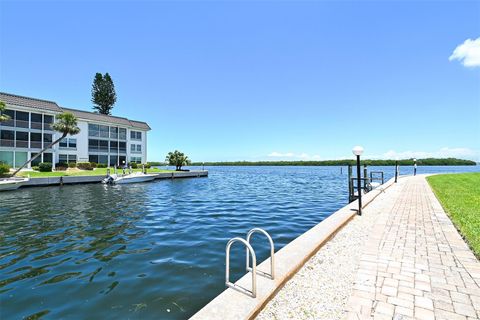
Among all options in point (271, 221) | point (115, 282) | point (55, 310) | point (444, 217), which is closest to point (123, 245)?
point (115, 282)

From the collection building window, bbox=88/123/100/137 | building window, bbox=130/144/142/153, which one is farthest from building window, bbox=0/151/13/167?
building window, bbox=130/144/142/153

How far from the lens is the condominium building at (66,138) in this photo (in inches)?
1204

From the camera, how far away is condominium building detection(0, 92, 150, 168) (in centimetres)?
3059

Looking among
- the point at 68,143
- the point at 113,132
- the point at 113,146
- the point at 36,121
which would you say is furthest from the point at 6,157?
the point at 113,132

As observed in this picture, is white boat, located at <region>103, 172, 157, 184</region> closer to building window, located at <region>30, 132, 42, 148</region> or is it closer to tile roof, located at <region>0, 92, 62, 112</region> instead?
building window, located at <region>30, 132, 42, 148</region>

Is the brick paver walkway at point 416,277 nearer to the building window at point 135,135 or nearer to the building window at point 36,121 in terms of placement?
the building window at point 36,121

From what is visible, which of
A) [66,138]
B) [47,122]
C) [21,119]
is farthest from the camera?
[66,138]

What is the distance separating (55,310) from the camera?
3996 mm

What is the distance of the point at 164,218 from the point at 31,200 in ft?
37.5

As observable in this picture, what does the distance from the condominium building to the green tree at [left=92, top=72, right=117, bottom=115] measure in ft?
63.0

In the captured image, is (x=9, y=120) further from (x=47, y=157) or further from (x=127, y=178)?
(x=127, y=178)

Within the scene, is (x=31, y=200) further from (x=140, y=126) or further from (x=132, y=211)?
(x=140, y=126)

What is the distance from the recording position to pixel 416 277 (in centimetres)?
402

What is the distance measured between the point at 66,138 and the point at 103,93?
30.1m
